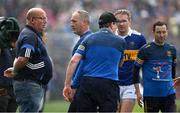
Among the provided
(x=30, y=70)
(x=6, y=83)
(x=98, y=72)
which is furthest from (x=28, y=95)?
(x=6, y=83)

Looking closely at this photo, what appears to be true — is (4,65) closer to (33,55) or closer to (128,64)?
(33,55)

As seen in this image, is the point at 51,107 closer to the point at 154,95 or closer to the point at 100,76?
the point at 154,95

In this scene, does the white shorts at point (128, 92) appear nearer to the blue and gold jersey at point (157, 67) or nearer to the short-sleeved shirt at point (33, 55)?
the blue and gold jersey at point (157, 67)

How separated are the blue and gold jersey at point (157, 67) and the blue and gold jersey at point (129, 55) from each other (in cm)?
81

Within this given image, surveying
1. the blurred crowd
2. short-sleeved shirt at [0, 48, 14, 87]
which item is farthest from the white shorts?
the blurred crowd

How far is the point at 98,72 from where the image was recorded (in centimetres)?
1152

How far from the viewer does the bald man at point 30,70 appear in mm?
11695

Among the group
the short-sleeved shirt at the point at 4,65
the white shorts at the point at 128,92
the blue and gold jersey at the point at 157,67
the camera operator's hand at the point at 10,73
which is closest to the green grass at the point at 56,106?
the white shorts at the point at 128,92

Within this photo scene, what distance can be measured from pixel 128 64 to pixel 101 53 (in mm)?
2535

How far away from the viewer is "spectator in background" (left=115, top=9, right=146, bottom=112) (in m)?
14.0

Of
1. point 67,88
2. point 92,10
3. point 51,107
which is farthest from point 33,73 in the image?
point 92,10

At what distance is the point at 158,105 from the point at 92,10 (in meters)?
14.4

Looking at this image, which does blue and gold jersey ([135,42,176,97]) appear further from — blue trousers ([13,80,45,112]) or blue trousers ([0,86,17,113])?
blue trousers ([0,86,17,113])

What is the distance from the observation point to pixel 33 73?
39.0 feet
